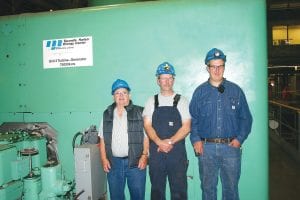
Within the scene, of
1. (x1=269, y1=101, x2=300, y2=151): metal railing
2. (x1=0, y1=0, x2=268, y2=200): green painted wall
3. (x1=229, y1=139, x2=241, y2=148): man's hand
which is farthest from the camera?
(x1=269, y1=101, x2=300, y2=151): metal railing

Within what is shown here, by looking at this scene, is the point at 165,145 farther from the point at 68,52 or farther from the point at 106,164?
the point at 68,52

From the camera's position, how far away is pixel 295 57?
736 inches

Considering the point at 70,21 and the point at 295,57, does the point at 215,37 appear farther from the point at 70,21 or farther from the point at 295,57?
the point at 295,57

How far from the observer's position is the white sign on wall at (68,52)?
3.53 m

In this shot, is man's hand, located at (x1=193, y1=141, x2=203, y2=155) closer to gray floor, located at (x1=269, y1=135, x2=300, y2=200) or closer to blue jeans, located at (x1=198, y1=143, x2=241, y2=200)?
blue jeans, located at (x1=198, y1=143, x2=241, y2=200)

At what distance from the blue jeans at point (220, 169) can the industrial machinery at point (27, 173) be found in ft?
5.33

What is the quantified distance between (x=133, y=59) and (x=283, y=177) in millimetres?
4138

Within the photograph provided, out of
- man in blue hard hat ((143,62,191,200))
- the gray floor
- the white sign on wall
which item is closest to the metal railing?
the gray floor

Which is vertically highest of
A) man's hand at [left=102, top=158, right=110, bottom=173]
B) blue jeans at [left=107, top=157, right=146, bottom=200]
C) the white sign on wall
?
the white sign on wall

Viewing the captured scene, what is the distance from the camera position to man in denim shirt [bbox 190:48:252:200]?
292 centimetres

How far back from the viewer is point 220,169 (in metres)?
3.00

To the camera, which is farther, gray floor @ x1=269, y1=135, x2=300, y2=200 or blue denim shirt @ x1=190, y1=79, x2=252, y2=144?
gray floor @ x1=269, y1=135, x2=300, y2=200

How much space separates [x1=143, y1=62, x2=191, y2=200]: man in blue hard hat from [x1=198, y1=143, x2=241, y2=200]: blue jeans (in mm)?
218

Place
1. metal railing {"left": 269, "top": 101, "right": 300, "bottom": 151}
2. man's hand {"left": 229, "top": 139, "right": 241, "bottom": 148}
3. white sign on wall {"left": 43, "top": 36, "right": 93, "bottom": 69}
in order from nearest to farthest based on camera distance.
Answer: man's hand {"left": 229, "top": 139, "right": 241, "bottom": 148} → white sign on wall {"left": 43, "top": 36, "right": 93, "bottom": 69} → metal railing {"left": 269, "top": 101, "right": 300, "bottom": 151}
